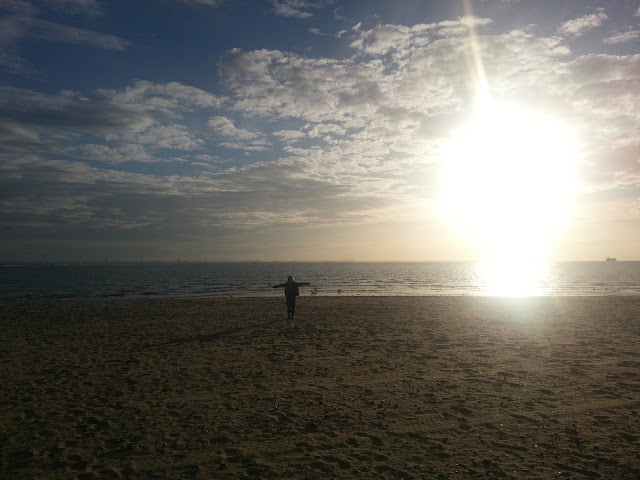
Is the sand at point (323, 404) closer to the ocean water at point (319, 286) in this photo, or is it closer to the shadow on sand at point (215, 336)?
the shadow on sand at point (215, 336)

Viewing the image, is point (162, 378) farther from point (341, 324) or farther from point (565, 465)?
point (341, 324)

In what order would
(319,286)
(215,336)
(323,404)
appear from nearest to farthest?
(323,404) → (215,336) → (319,286)

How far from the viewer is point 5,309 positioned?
3034 cm

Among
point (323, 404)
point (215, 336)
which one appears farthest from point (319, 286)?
point (323, 404)

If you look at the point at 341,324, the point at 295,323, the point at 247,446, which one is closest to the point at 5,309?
the point at 295,323

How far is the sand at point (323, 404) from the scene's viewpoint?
22.1ft

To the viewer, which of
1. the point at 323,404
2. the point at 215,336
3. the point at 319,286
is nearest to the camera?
the point at 323,404

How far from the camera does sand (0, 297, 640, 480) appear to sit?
674cm

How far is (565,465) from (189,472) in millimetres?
5732

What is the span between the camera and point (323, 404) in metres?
9.45

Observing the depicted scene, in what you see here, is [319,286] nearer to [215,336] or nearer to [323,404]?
[215,336]

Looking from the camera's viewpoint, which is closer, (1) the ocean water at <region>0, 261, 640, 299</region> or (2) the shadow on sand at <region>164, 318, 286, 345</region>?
(2) the shadow on sand at <region>164, 318, 286, 345</region>

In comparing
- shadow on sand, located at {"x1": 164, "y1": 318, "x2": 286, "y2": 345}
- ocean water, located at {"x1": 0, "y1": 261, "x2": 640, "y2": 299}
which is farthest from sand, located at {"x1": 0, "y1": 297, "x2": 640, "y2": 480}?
ocean water, located at {"x1": 0, "y1": 261, "x2": 640, "y2": 299}

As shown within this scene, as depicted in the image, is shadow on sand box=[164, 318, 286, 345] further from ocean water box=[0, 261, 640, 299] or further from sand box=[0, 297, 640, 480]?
ocean water box=[0, 261, 640, 299]
